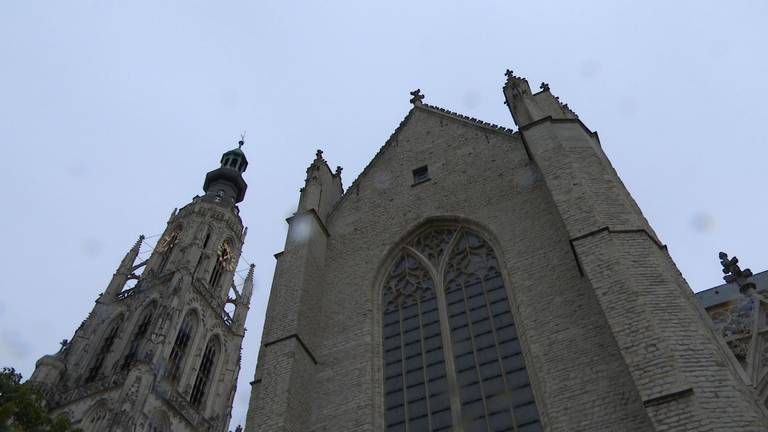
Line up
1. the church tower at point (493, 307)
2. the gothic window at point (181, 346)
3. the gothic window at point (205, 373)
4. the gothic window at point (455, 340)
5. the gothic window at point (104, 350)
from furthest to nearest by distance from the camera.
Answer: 1. the gothic window at point (205, 373)
2. the gothic window at point (104, 350)
3. the gothic window at point (181, 346)
4. the gothic window at point (455, 340)
5. the church tower at point (493, 307)

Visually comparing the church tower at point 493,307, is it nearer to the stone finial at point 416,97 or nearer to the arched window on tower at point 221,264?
the stone finial at point 416,97

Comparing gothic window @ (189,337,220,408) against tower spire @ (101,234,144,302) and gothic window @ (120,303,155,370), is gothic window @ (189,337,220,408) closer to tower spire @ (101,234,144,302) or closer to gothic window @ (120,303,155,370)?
gothic window @ (120,303,155,370)

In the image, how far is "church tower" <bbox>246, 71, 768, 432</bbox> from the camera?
753 cm

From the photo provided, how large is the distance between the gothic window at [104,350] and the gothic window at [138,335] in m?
1.12

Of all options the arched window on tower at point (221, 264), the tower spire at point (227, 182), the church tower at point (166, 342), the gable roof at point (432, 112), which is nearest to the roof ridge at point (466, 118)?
the gable roof at point (432, 112)

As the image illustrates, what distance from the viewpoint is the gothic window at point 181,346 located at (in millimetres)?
31188

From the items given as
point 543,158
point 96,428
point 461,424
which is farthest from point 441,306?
point 96,428

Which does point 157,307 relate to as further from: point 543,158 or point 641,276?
point 641,276

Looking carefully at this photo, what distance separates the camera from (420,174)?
14086mm

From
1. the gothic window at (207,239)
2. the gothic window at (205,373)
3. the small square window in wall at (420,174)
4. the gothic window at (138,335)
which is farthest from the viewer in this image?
the gothic window at (207,239)

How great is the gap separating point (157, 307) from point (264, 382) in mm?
26233

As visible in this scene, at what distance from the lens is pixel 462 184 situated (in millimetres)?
12883

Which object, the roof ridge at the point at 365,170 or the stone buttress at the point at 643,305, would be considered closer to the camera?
the stone buttress at the point at 643,305

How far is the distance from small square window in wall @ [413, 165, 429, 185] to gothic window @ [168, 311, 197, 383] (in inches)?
845
